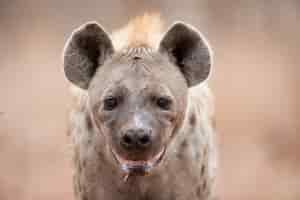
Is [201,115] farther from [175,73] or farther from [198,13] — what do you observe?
[198,13]

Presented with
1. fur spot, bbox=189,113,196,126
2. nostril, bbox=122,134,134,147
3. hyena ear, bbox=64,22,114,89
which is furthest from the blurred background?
nostril, bbox=122,134,134,147

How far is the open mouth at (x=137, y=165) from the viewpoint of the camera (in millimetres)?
2811

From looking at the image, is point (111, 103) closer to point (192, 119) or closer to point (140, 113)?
point (140, 113)

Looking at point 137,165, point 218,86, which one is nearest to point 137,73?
point 137,165

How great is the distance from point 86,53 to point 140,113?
388mm

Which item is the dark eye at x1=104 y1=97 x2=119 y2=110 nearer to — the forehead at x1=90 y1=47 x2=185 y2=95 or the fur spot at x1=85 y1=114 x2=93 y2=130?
the forehead at x1=90 y1=47 x2=185 y2=95

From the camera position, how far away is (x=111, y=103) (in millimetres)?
2828

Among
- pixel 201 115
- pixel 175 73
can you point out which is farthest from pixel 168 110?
pixel 201 115

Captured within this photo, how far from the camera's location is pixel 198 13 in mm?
4676

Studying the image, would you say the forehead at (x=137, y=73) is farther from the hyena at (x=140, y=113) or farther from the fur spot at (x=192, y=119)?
the fur spot at (x=192, y=119)

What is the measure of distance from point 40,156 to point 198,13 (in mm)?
1027

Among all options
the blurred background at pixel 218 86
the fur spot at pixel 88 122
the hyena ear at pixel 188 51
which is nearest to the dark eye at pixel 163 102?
the hyena ear at pixel 188 51

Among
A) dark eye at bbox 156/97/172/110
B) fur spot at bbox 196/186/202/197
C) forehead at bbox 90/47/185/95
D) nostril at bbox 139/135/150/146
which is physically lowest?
fur spot at bbox 196/186/202/197

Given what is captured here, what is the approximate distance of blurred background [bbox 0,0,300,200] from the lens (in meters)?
4.54
